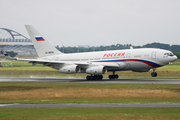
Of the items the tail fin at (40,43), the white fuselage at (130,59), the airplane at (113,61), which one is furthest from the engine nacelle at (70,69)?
the tail fin at (40,43)

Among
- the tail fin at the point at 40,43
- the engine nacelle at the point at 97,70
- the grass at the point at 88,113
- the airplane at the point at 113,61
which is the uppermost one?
the tail fin at the point at 40,43

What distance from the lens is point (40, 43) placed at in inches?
2114

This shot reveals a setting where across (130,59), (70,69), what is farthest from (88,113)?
(70,69)

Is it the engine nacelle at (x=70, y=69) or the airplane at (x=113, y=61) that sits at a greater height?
the airplane at (x=113, y=61)

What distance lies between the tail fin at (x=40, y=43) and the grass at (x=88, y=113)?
35566 mm

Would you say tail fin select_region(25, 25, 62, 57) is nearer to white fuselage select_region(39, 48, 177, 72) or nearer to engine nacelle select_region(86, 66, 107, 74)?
white fuselage select_region(39, 48, 177, 72)

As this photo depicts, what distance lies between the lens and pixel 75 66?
46469 millimetres

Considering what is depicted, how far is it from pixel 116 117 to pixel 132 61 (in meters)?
30.4

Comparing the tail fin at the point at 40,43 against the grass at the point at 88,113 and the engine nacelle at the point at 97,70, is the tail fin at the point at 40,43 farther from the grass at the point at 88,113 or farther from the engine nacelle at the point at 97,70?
the grass at the point at 88,113

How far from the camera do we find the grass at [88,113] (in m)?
15.9

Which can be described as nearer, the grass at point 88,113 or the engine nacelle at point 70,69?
the grass at point 88,113

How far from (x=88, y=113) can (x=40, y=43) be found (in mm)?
38066

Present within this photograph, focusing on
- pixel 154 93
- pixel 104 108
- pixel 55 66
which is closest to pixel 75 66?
pixel 55 66

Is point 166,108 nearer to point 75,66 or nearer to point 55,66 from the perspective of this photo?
point 75,66
